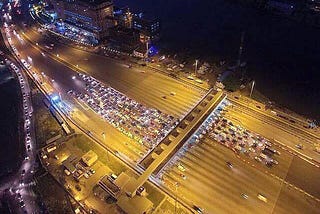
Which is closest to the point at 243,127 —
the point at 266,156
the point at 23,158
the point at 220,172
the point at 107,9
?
the point at 266,156

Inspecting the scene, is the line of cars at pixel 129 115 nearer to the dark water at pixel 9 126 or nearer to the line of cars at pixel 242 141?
the line of cars at pixel 242 141

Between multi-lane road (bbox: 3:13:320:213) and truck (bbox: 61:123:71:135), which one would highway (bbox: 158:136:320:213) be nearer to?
multi-lane road (bbox: 3:13:320:213)

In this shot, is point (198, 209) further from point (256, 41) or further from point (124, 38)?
point (256, 41)

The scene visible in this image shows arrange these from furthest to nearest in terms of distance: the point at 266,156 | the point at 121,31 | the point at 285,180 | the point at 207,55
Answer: the point at 121,31, the point at 207,55, the point at 266,156, the point at 285,180

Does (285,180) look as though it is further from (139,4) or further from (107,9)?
(139,4)

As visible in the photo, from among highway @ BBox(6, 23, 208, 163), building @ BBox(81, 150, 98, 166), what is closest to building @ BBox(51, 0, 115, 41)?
highway @ BBox(6, 23, 208, 163)

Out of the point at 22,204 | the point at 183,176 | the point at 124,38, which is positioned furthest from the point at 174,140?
the point at 124,38
